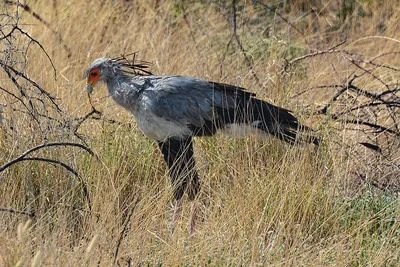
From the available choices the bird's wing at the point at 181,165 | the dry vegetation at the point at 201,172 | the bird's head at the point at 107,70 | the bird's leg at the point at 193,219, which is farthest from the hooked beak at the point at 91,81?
the bird's leg at the point at 193,219

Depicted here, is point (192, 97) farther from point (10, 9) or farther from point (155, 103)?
point (10, 9)

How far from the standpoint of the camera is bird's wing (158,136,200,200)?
4.81 metres

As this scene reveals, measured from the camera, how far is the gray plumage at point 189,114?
4.91 m

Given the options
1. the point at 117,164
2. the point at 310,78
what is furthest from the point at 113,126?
the point at 310,78

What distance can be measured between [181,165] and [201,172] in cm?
17

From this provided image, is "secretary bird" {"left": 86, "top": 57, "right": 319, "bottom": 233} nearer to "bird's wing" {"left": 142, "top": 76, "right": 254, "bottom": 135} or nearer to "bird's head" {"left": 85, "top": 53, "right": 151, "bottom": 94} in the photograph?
"bird's wing" {"left": 142, "top": 76, "right": 254, "bottom": 135}

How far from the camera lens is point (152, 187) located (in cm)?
497

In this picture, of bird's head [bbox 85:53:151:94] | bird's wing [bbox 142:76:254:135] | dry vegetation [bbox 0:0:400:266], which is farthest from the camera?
bird's head [bbox 85:53:151:94]

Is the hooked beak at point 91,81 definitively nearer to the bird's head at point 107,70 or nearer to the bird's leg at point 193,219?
the bird's head at point 107,70

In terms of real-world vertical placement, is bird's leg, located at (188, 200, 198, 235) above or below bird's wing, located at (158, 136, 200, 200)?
below

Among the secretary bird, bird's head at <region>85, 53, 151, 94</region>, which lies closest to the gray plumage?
the secretary bird

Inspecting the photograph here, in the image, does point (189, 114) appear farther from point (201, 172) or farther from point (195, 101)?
point (201, 172)

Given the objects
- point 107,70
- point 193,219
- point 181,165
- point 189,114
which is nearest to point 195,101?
point 189,114

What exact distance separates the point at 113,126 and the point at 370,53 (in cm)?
326
